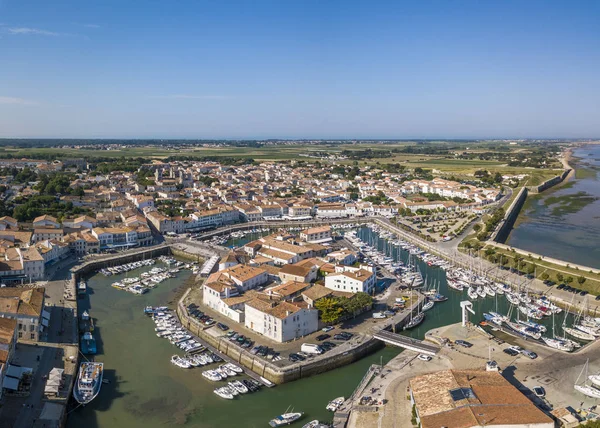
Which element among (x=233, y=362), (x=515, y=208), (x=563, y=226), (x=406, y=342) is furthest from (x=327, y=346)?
(x=515, y=208)

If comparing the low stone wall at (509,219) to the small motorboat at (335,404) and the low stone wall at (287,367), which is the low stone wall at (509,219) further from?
the small motorboat at (335,404)

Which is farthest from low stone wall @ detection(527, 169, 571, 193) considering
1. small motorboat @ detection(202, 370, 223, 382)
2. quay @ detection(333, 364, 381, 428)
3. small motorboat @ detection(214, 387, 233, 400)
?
small motorboat @ detection(214, 387, 233, 400)

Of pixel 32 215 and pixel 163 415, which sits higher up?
pixel 32 215

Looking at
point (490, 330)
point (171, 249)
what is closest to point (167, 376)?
point (490, 330)

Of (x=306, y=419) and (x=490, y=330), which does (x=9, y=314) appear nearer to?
(x=306, y=419)

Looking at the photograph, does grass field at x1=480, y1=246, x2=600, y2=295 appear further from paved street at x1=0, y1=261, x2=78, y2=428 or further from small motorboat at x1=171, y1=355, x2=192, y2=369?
paved street at x1=0, y1=261, x2=78, y2=428

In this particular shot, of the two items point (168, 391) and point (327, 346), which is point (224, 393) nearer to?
point (168, 391)
